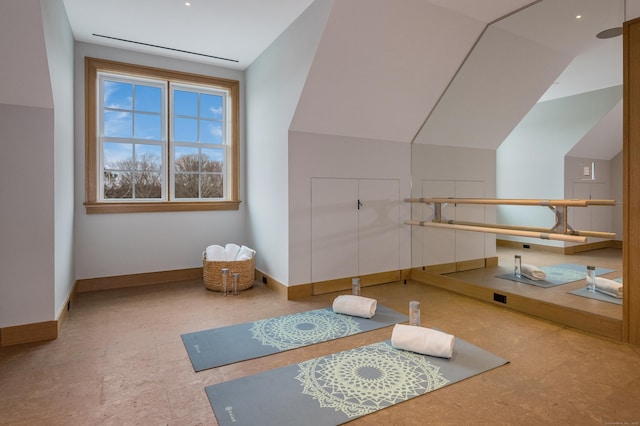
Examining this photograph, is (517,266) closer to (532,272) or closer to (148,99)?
(532,272)

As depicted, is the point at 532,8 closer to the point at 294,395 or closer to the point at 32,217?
the point at 294,395

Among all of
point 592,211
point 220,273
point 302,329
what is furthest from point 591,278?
point 220,273

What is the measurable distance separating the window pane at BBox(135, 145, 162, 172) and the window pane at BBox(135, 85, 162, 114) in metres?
0.46

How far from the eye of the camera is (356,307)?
306 cm

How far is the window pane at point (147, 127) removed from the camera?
4382 mm

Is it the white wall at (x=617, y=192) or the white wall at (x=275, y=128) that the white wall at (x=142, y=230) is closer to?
the white wall at (x=275, y=128)

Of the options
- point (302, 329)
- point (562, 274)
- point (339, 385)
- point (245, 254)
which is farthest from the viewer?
point (245, 254)

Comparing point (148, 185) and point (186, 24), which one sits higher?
point (186, 24)

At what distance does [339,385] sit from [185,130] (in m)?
3.82

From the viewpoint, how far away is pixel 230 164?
4.92 meters

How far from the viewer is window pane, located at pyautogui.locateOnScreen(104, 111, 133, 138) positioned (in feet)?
13.8

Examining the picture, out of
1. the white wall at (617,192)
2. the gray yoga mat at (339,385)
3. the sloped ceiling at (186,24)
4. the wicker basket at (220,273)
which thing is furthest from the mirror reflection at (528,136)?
the wicker basket at (220,273)

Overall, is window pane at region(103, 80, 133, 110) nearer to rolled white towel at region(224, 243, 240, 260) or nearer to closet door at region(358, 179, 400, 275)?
rolled white towel at region(224, 243, 240, 260)

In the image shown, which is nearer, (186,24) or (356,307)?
(356,307)
